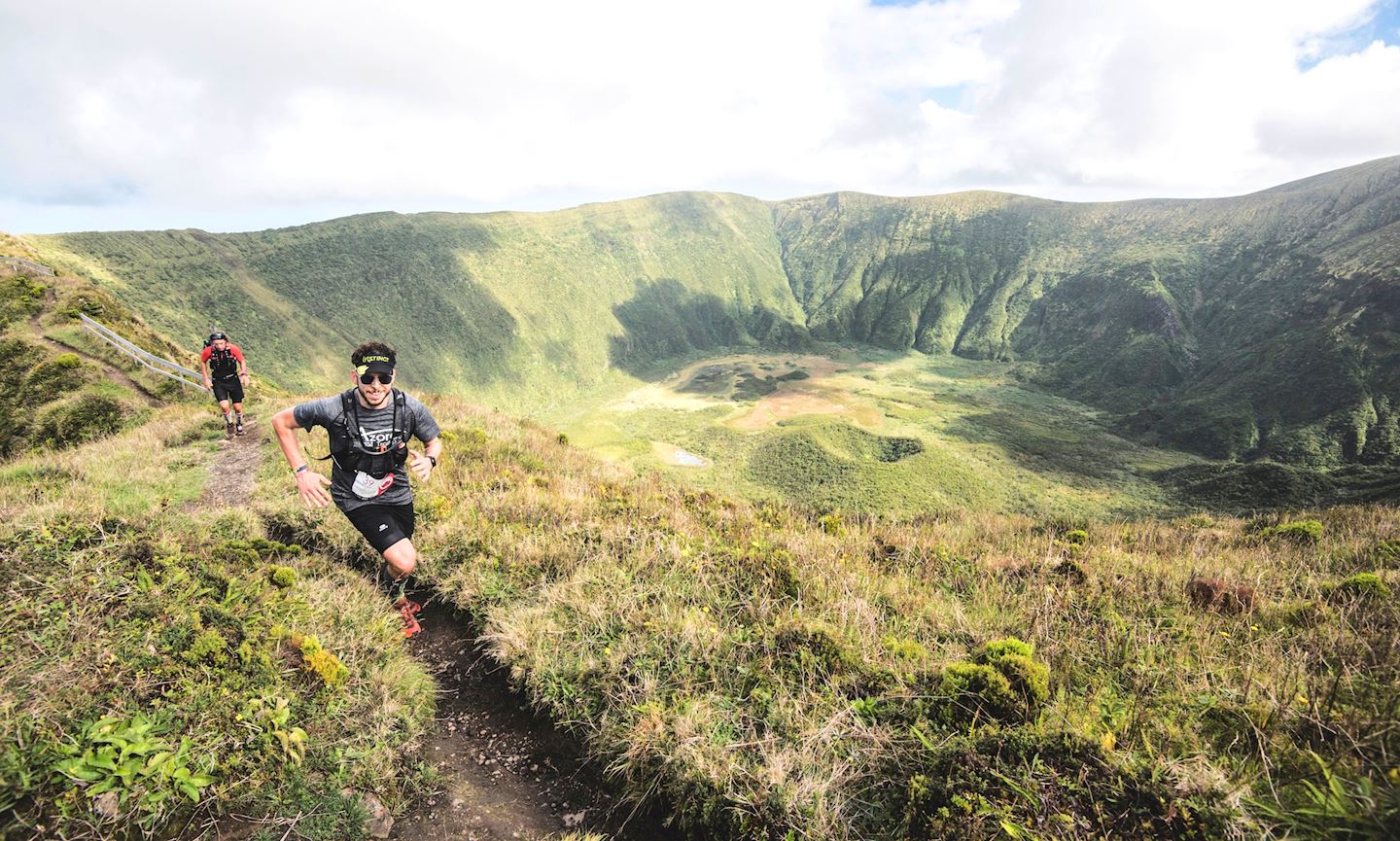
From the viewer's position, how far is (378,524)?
228 inches

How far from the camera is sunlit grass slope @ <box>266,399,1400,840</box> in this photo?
9.41ft

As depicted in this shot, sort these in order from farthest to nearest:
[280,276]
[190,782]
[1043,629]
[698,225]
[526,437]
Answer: [698,225] < [280,276] < [526,437] < [1043,629] < [190,782]

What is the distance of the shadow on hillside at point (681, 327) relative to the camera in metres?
133

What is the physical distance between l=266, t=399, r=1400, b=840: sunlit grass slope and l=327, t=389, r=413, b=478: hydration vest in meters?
1.53

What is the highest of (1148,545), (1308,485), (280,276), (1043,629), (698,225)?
(698,225)

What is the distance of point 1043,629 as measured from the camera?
15.3 feet

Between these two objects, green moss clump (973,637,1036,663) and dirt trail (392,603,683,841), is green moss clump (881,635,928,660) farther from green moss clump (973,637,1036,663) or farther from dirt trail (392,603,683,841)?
dirt trail (392,603,683,841)

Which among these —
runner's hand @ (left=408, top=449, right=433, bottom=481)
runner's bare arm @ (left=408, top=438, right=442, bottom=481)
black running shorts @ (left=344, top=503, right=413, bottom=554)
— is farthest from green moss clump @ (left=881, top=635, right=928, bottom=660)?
black running shorts @ (left=344, top=503, right=413, bottom=554)

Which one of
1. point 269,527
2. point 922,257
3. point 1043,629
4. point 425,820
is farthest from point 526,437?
point 922,257

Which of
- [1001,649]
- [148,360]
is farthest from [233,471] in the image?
[148,360]

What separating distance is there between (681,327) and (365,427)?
484ft

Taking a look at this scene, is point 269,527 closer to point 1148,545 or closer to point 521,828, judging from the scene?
point 521,828

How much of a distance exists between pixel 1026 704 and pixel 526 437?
13.3 metres

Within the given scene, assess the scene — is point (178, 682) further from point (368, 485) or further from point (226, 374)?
point (226, 374)
